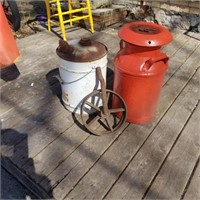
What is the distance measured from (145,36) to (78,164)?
1058 mm

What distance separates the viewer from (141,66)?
1.87 m

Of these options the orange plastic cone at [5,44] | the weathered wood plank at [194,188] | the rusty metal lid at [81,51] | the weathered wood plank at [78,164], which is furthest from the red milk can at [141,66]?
the orange plastic cone at [5,44]

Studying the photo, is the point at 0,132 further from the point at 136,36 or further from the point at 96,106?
the point at 136,36

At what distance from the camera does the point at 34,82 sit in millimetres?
2732

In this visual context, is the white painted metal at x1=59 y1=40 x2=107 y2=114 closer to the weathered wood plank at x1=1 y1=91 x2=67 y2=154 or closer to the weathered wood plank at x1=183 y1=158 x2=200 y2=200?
the weathered wood plank at x1=1 y1=91 x2=67 y2=154

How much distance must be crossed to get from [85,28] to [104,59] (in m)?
2.42

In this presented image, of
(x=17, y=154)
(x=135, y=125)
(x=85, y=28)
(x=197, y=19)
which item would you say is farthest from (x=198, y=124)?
(x=85, y=28)

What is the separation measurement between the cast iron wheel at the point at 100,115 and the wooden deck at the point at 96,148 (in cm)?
8

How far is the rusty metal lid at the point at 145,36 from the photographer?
173 cm

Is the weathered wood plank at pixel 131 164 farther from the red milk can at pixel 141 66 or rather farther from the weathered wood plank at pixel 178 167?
the red milk can at pixel 141 66

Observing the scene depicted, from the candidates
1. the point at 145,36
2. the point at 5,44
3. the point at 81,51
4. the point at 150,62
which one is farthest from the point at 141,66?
the point at 5,44

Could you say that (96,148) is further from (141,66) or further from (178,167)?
(141,66)

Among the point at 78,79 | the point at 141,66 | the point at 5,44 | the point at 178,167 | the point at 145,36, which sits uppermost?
the point at 145,36

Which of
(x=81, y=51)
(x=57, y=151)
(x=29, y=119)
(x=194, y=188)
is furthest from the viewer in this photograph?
(x=29, y=119)
